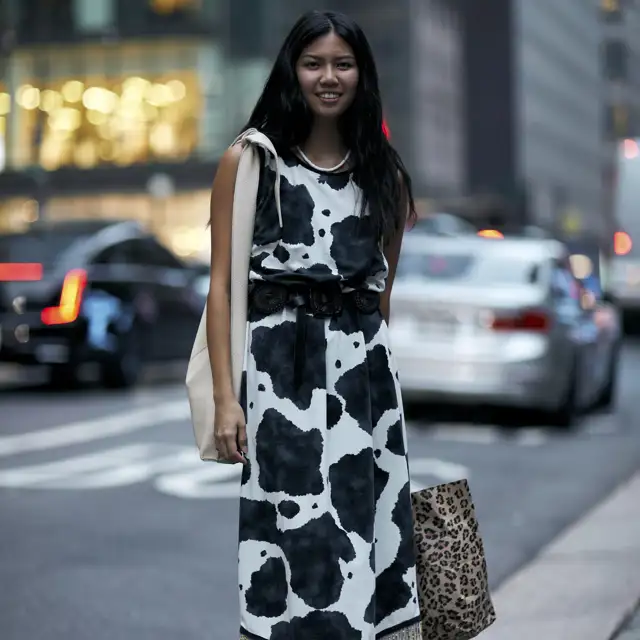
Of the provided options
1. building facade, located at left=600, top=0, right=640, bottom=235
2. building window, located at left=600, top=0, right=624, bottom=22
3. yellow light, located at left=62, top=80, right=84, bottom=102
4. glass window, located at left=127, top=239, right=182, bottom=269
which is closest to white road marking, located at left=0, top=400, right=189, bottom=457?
glass window, located at left=127, top=239, right=182, bottom=269

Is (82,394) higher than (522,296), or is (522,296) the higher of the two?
(522,296)

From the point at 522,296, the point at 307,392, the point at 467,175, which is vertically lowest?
the point at 467,175

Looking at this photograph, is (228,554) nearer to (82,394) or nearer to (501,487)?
(501,487)

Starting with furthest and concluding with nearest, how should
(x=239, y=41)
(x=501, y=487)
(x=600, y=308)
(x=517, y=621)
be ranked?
1. (x=239, y=41)
2. (x=600, y=308)
3. (x=501, y=487)
4. (x=517, y=621)

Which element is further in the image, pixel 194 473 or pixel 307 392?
pixel 194 473

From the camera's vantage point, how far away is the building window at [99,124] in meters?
59.3

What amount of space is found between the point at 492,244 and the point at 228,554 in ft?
20.8

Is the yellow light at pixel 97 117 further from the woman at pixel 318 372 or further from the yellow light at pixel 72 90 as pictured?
the woman at pixel 318 372

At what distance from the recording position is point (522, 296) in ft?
39.0

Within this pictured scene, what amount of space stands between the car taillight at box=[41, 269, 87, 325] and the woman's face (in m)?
10.6

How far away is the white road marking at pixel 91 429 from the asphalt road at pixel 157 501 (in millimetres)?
15

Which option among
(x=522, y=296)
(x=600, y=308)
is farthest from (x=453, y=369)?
(x=600, y=308)

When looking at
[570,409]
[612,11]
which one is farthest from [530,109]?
[570,409]

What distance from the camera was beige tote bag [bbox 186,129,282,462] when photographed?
12.2 feet
